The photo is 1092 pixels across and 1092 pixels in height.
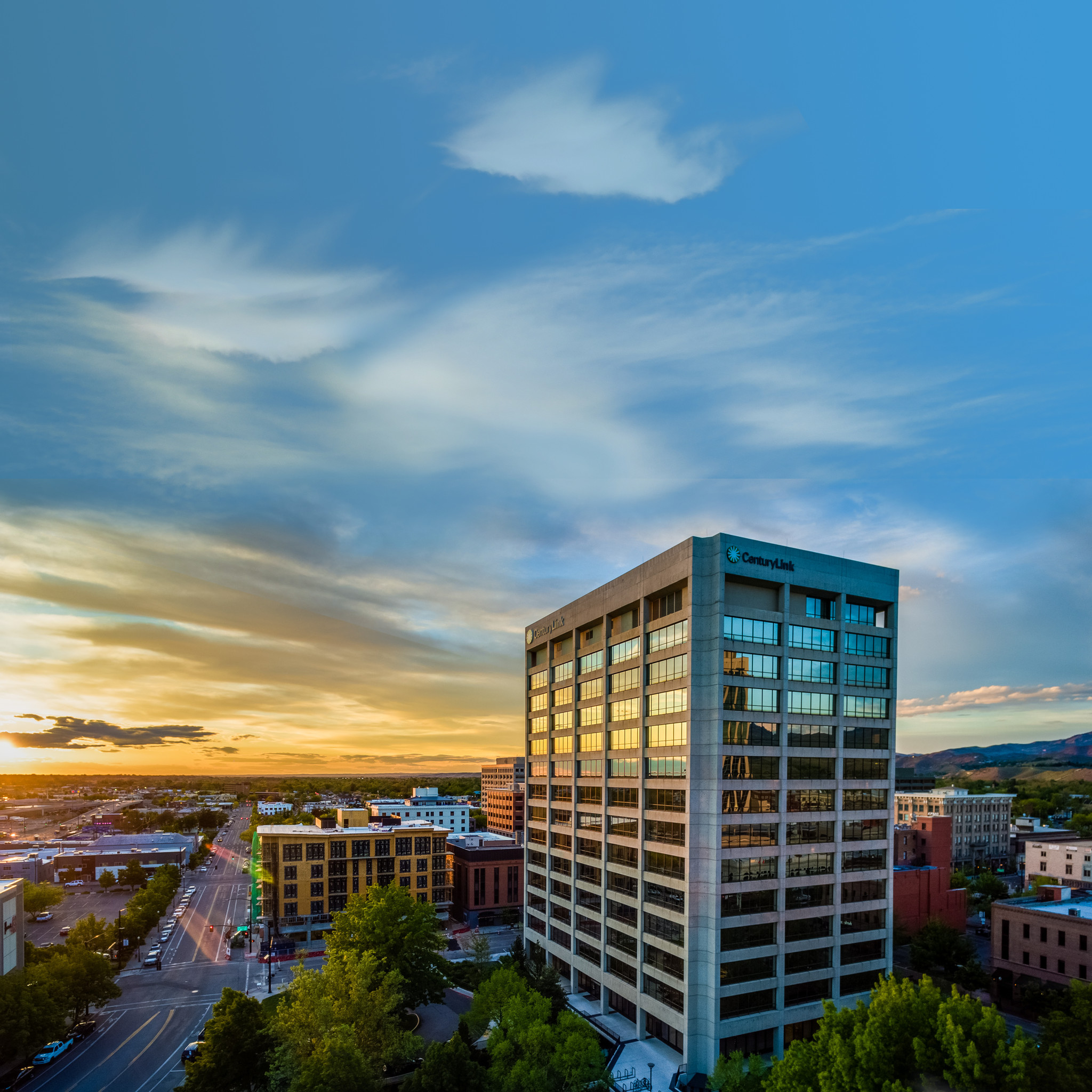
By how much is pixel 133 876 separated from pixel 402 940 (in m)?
104

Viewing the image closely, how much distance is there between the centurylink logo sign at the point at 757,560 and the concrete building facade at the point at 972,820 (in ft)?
397

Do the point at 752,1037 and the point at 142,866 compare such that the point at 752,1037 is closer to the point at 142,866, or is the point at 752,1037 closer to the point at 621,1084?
the point at 621,1084

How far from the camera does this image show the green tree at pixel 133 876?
145 metres

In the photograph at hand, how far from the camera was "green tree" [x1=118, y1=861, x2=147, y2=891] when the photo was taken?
145 metres

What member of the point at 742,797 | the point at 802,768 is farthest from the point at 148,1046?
the point at 802,768

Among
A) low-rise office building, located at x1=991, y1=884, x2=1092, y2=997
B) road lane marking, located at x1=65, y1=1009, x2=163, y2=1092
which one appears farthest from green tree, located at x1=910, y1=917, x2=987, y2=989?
road lane marking, located at x1=65, y1=1009, x2=163, y2=1092

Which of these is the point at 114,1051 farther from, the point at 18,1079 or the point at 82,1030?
the point at 82,1030

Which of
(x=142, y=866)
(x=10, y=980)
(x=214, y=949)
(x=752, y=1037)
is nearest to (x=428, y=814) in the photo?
(x=142, y=866)

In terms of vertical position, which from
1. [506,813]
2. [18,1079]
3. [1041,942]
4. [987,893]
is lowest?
[506,813]

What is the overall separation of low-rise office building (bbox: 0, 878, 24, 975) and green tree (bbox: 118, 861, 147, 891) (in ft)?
302

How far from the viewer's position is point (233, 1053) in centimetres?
4825

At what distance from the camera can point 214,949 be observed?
9662 centimetres

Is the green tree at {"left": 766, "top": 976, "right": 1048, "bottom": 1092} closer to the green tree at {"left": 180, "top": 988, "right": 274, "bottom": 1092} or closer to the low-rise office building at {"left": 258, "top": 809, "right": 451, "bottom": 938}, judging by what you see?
the green tree at {"left": 180, "top": 988, "right": 274, "bottom": 1092}

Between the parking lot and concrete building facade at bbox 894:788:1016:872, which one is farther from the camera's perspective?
concrete building facade at bbox 894:788:1016:872
